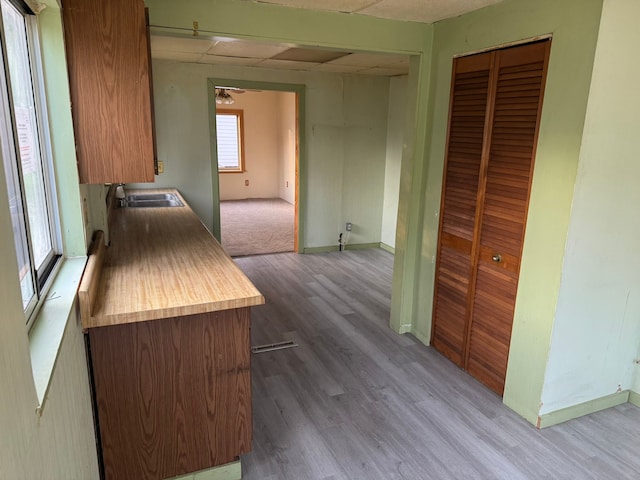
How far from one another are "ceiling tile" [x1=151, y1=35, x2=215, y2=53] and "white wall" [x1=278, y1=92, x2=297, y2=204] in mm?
4708

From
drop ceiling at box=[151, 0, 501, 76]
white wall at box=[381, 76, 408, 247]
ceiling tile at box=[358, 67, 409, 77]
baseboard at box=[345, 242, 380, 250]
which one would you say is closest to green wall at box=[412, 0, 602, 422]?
drop ceiling at box=[151, 0, 501, 76]

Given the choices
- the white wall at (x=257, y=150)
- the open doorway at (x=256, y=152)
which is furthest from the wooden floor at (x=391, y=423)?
the white wall at (x=257, y=150)

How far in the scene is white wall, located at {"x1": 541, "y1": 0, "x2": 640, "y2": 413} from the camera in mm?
1978

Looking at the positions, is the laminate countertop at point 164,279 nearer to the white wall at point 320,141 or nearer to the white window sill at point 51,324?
the white window sill at point 51,324

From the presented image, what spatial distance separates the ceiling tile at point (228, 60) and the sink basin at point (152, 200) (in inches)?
58.2

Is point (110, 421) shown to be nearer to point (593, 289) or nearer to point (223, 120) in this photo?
point (593, 289)

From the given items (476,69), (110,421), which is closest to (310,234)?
(476,69)

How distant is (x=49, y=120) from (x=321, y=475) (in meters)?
1.92

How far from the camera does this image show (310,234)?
18.9 feet

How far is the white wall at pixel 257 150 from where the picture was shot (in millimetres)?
9383

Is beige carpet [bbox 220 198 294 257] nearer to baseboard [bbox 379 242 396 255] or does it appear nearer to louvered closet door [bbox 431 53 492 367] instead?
baseboard [bbox 379 242 396 255]

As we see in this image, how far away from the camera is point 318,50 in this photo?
3564 mm

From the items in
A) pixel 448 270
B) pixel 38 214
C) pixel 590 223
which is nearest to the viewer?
pixel 38 214

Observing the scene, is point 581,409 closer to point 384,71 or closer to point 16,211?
point 16,211
